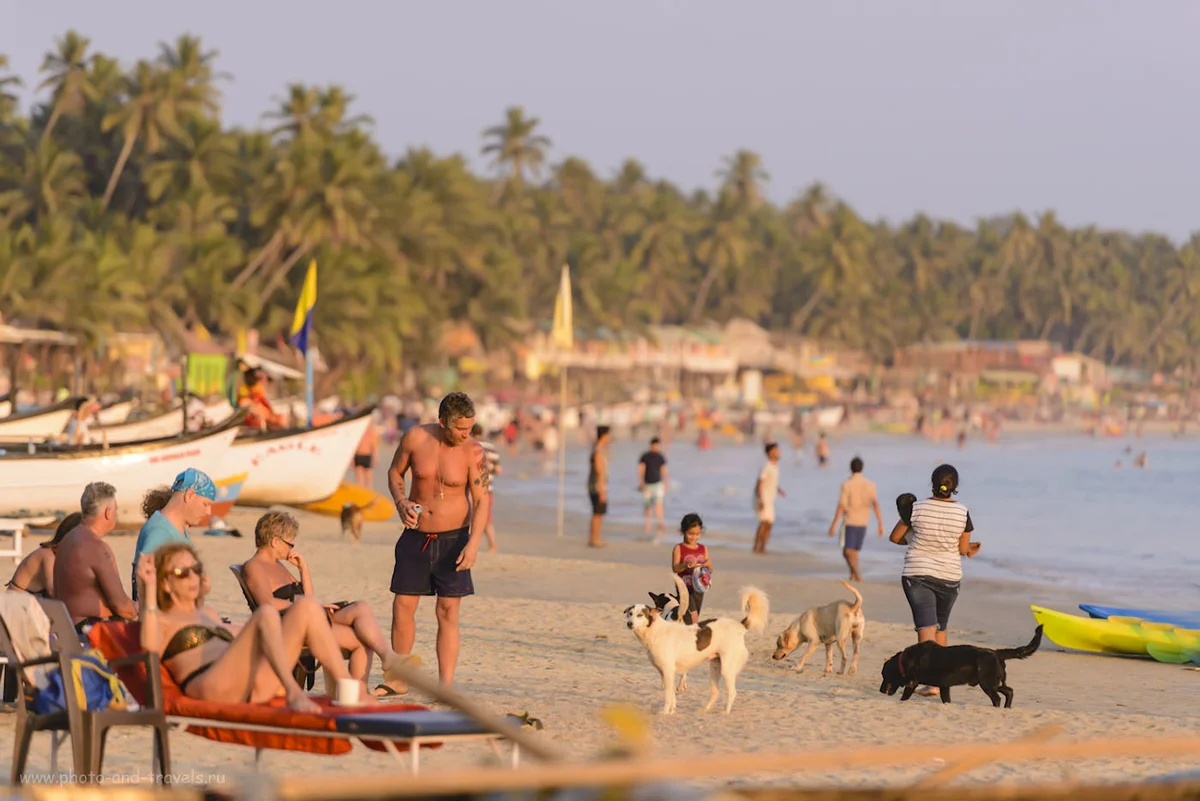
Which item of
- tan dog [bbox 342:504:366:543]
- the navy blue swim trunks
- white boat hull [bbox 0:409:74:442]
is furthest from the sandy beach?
white boat hull [bbox 0:409:74:442]

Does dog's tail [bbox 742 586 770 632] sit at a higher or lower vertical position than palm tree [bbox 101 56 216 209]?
lower

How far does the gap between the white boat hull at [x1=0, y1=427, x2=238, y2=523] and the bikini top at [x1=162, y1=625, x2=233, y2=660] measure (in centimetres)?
1115

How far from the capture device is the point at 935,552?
32.0ft

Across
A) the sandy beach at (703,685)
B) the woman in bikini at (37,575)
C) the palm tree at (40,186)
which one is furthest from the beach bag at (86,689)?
the palm tree at (40,186)

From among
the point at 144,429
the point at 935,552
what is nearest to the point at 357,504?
the point at 144,429

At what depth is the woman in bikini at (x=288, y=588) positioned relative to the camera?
757cm

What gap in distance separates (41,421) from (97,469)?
8100 mm

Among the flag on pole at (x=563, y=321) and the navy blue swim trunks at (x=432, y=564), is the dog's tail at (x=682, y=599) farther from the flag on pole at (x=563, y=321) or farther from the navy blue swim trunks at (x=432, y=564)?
the flag on pole at (x=563, y=321)

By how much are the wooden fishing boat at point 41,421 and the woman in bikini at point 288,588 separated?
16317mm

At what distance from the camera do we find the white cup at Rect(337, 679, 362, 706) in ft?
20.7

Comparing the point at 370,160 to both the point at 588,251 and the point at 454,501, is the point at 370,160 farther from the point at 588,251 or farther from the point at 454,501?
the point at 454,501

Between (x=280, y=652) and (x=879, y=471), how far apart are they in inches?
1913

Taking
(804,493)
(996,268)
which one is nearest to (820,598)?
(804,493)

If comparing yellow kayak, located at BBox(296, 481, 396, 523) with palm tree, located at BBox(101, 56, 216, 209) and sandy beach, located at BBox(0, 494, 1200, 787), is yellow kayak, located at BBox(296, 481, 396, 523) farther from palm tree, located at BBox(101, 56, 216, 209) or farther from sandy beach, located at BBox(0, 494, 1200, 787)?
palm tree, located at BBox(101, 56, 216, 209)
